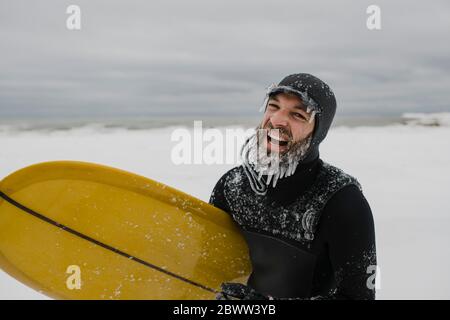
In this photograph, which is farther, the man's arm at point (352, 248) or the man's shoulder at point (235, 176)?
the man's shoulder at point (235, 176)

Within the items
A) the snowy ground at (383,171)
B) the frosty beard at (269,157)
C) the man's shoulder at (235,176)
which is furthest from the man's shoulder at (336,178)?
the snowy ground at (383,171)

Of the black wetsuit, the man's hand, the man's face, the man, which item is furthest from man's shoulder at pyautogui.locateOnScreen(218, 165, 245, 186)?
the man's hand

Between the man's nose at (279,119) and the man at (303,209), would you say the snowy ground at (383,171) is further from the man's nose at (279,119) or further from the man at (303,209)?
the man's nose at (279,119)

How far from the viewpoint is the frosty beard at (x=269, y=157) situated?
2.01 meters

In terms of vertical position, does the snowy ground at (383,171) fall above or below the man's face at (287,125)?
below

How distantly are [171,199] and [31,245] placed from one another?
781mm

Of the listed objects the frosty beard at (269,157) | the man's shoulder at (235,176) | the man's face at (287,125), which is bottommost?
the man's shoulder at (235,176)

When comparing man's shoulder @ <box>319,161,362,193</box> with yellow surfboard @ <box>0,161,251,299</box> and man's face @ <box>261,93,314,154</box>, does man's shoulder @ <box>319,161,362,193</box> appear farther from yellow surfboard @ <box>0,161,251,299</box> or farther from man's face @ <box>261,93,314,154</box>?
yellow surfboard @ <box>0,161,251,299</box>

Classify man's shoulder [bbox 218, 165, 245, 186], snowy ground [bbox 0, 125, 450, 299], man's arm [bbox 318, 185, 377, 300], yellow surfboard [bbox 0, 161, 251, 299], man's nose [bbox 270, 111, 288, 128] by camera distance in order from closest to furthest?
man's arm [bbox 318, 185, 377, 300], man's nose [bbox 270, 111, 288, 128], man's shoulder [bbox 218, 165, 245, 186], yellow surfboard [bbox 0, 161, 251, 299], snowy ground [bbox 0, 125, 450, 299]

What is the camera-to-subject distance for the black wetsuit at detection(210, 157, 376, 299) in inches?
73.8

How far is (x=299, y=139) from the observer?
2006 millimetres

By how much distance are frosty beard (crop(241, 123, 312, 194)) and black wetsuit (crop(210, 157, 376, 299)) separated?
44 millimetres

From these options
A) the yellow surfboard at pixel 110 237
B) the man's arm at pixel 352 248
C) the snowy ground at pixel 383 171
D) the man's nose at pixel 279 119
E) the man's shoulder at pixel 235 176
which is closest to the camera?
the man's arm at pixel 352 248
